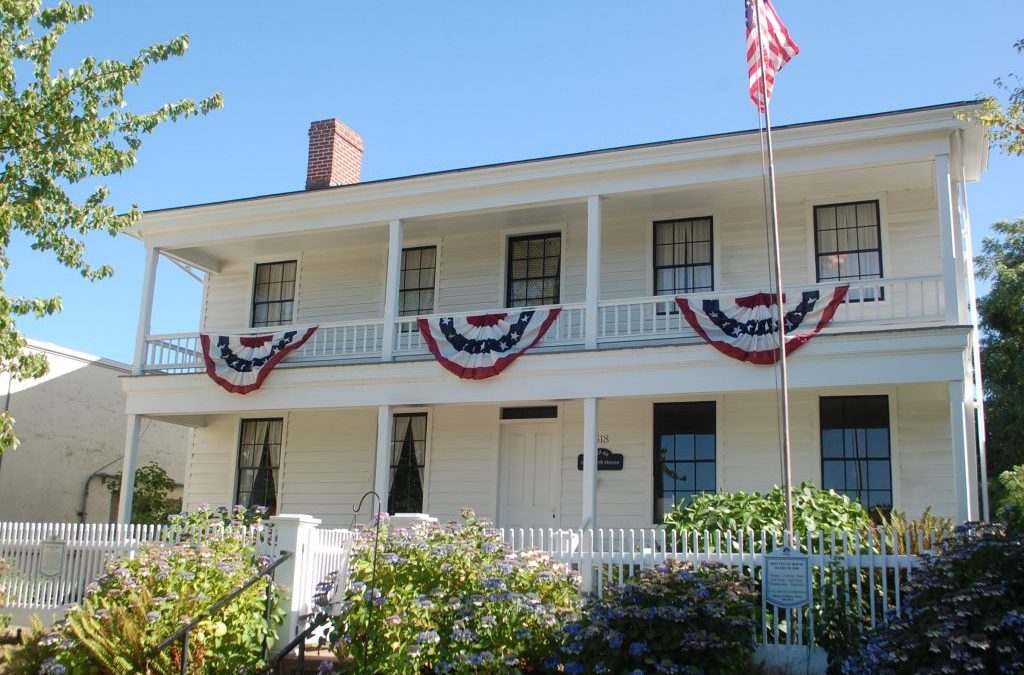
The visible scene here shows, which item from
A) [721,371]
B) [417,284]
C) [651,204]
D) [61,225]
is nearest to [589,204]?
[651,204]

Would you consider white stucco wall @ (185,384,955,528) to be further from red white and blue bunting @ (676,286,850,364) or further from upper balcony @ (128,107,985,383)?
red white and blue bunting @ (676,286,850,364)

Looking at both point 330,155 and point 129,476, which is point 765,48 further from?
point 129,476

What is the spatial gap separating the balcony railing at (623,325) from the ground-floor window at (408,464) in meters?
1.54

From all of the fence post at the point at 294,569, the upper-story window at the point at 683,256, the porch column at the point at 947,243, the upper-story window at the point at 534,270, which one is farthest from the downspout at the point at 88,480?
the porch column at the point at 947,243

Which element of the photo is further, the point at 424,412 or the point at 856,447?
the point at 424,412

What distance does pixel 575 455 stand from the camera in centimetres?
1700

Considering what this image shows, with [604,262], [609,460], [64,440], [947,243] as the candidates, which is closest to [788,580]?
[947,243]

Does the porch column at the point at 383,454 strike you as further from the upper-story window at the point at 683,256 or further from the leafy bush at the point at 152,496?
the leafy bush at the point at 152,496

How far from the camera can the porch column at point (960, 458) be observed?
495 inches

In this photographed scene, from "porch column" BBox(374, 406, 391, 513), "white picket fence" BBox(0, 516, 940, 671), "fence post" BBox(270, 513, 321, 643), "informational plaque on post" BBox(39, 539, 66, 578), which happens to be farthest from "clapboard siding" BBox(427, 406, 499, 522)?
"fence post" BBox(270, 513, 321, 643)

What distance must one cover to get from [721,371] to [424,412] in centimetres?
605

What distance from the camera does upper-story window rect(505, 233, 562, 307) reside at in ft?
58.6

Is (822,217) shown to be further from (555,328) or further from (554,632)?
(554,632)

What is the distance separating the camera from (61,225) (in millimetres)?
14133
